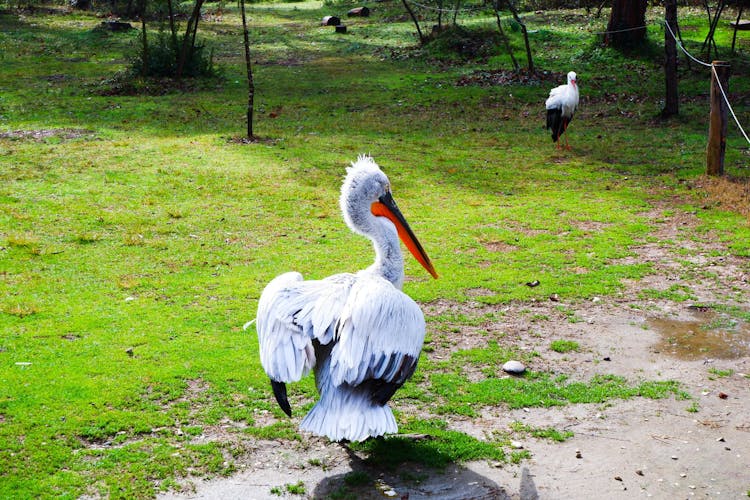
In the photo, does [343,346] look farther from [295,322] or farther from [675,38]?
[675,38]

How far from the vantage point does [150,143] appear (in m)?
13.8

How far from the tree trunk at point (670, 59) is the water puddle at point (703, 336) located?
877 centimetres

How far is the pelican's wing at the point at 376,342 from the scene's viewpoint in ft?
15.0

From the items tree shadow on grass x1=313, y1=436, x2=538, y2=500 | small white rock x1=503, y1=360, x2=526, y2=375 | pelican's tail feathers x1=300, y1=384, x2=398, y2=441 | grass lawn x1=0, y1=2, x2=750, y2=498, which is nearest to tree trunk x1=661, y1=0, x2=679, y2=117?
grass lawn x1=0, y1=2, x2=750, y2=498

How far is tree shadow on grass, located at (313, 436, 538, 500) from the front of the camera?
4.61 m

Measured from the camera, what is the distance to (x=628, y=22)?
20328 mm

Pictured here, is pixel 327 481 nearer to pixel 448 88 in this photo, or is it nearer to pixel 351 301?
pixel 351 301

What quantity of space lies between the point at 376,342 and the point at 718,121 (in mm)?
8846

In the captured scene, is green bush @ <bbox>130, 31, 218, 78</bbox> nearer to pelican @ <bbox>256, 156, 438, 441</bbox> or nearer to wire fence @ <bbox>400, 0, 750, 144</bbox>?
wire fence @ <bbox>400, 0, 750, 144</bbox>

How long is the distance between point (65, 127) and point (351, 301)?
12.0m

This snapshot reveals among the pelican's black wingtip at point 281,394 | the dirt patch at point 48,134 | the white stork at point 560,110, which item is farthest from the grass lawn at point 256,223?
the pelican's black wingtip at point 281,394

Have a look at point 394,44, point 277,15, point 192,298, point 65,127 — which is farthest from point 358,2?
point 192,298

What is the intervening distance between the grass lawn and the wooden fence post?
52cm

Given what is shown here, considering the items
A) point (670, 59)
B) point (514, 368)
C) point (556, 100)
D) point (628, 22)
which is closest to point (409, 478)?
point (514, 368)
